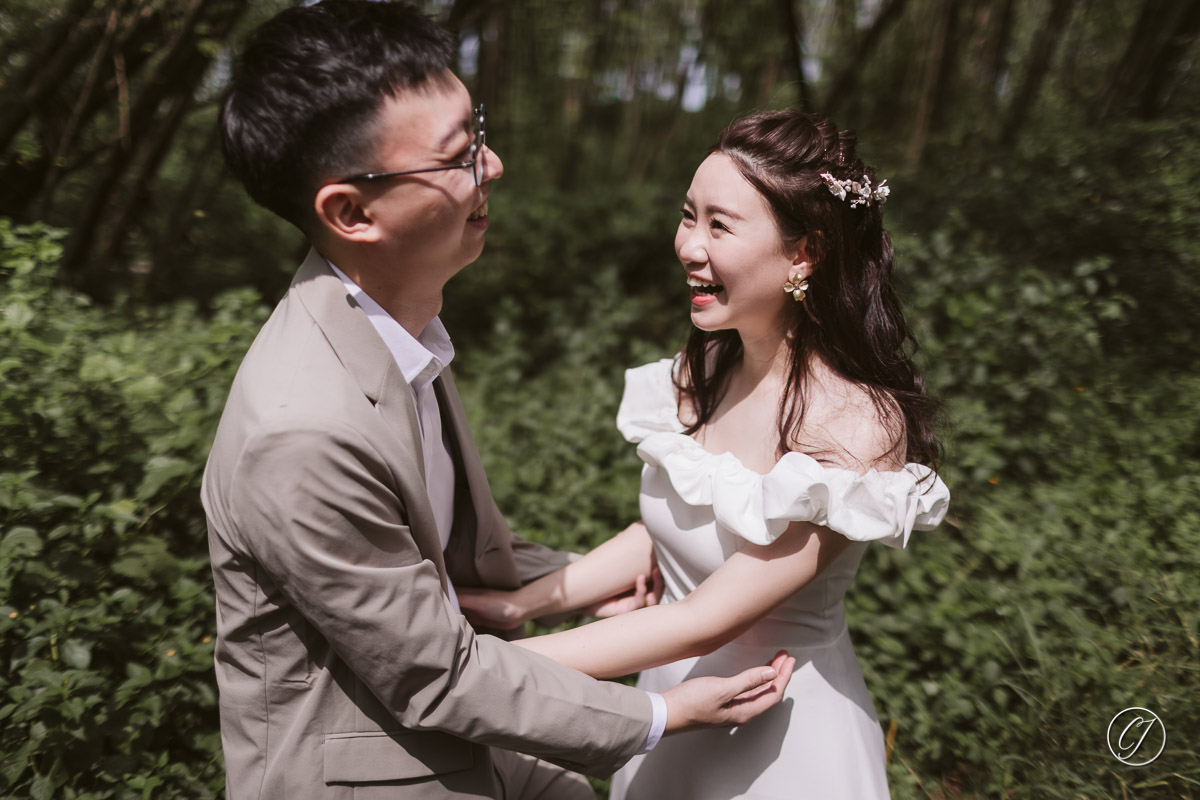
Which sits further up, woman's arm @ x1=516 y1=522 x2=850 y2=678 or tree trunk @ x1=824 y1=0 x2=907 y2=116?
tree trunk @ x1=824 y1=0 x2=907 y2=116

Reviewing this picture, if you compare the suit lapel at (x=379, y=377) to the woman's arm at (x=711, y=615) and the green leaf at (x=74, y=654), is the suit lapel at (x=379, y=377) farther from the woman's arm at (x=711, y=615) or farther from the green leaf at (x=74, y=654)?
the green leaf at (x=74, y=654)

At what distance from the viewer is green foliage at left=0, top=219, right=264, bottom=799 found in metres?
2.06

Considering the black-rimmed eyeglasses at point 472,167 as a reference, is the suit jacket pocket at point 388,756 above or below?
below

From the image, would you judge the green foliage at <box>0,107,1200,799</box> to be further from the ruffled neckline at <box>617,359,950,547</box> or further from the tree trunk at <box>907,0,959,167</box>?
the tree trunk at <box>907,0,959,167</box>

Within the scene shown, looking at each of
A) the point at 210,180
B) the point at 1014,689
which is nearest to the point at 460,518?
the point at 1014,689

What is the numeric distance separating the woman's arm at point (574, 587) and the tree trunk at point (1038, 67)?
6.49 metres

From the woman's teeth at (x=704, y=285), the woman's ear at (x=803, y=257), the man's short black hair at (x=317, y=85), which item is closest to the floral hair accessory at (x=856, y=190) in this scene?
the woman's ear at (x=803, y=257)

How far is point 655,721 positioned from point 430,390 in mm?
855

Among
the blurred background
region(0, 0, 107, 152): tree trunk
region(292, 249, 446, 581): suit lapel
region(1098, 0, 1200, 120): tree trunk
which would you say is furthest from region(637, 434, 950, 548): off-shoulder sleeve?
region(1098, 0, 1200, 120): tree trunk

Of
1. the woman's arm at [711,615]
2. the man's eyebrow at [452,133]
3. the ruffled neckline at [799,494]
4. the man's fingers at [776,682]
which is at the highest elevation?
the man's eyebrow at [452,133]

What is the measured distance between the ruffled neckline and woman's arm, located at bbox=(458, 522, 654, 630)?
0.36 meters

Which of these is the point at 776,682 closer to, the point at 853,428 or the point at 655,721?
the point at 655,721

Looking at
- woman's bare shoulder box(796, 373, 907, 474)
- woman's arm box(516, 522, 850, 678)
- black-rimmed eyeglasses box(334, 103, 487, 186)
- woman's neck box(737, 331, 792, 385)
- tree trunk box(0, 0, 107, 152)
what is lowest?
woman's arm box(516, 522, 850, 678)

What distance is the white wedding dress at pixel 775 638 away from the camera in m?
1.61
